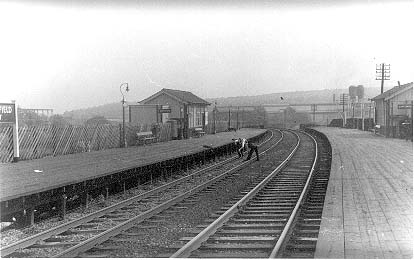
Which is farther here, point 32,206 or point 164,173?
point 164,173

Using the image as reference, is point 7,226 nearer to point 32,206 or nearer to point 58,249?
point 32,206

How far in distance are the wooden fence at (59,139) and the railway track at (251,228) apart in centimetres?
835

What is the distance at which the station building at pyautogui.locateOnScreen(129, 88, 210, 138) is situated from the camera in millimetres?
36125

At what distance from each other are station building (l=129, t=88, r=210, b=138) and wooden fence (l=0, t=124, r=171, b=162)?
8939 millimetres

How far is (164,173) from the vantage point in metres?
15.9

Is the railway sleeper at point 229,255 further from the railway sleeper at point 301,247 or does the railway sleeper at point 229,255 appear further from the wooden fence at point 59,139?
the wooden fence at point 59,139

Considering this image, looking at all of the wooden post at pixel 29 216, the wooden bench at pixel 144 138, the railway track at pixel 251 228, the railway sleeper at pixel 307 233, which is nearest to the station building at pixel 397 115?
the wooden bench at pixel 144 138

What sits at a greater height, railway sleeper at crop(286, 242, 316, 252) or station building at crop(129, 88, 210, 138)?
station building at crop(129, 88, 210, 138)

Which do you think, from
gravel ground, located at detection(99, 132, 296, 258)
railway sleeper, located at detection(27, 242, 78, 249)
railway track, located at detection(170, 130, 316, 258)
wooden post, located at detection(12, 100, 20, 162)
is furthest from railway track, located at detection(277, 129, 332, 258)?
wooden post, located at detection(12, 100, 20, 162)

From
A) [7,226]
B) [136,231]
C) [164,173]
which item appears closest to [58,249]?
[136,231]

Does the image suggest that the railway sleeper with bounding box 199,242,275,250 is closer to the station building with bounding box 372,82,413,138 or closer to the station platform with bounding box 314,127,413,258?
the station platform with bounding box 314,127,413,258

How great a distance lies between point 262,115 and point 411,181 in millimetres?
85527

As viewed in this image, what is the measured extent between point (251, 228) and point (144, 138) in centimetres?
2039

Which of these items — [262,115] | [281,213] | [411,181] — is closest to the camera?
[281,213]
